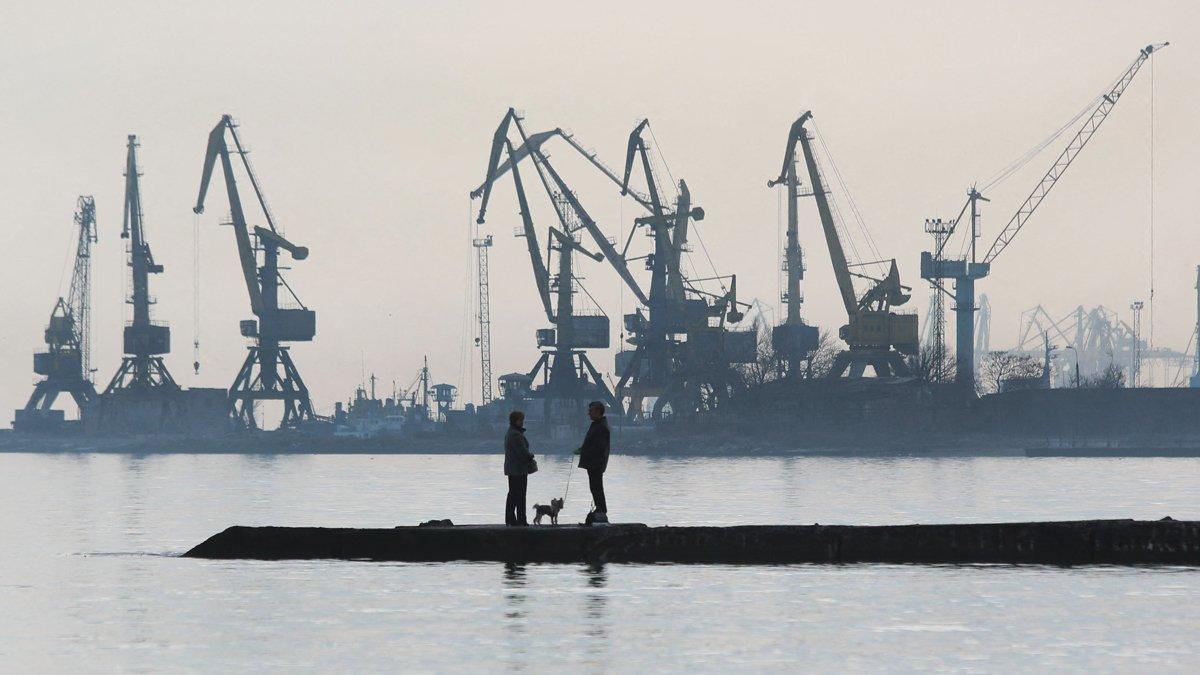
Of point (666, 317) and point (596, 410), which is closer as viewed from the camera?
point (596, 410)

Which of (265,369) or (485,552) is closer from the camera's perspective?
(485,552)

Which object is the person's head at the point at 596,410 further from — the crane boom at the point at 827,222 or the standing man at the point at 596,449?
the crane boom at the point at 827,222

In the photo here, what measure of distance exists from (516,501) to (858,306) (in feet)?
431

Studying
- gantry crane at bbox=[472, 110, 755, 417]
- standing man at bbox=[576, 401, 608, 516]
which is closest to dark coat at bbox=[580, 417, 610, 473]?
standing man at bbox=[576, 401, 608, 516]

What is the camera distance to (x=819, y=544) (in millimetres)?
23484

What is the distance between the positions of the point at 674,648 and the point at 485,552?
7.29m

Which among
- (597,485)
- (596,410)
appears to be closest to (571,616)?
(596,410)

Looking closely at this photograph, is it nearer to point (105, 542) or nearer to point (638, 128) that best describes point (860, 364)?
point (638, 128)

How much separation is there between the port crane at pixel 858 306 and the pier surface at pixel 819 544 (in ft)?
425

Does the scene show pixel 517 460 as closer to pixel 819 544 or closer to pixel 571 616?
pixel 819 544

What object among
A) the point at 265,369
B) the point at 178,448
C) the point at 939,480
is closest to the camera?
the point at 939,480

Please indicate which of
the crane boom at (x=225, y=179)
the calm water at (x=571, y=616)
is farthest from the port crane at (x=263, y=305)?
the calm water at (x=571, y=616)

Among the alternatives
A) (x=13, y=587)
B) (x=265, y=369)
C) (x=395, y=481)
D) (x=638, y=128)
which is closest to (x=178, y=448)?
(x=265, y=369)

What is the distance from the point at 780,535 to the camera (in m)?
23.6
